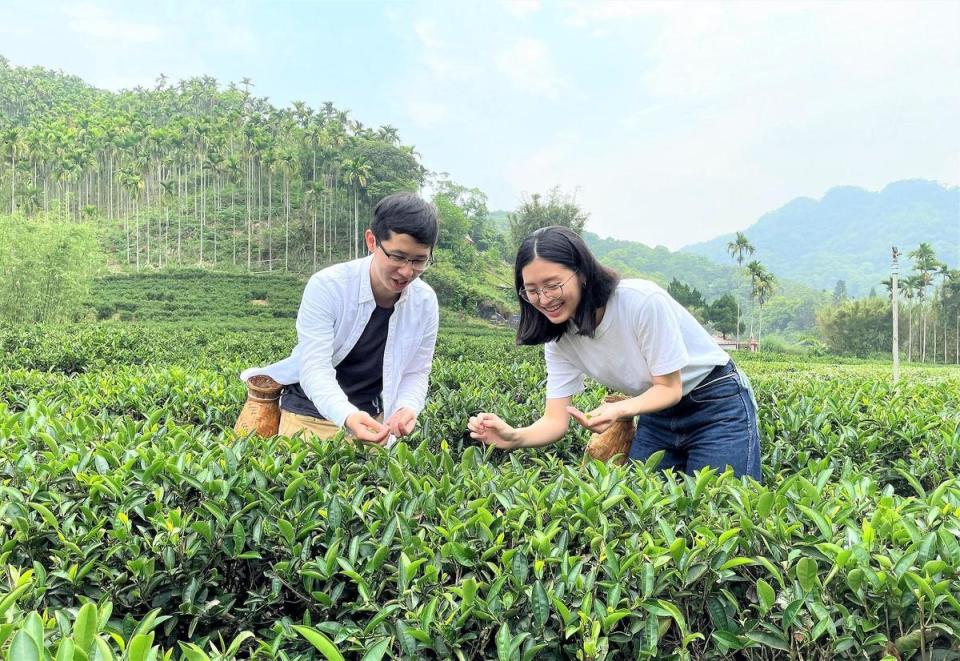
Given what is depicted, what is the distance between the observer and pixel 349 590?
1.58m

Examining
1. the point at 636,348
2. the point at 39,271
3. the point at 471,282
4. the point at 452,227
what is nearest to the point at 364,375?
the point at 636,348

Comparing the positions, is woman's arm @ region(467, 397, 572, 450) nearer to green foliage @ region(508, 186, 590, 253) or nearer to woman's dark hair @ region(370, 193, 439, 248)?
woman's dark hair @ region(370, 193, 439, 248)

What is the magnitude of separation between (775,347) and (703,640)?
3492 cm

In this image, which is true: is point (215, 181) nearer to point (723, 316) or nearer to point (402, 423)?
point (723, 316)

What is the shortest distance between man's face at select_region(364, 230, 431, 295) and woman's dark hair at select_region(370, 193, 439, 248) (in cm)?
2

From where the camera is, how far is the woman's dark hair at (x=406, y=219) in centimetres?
210

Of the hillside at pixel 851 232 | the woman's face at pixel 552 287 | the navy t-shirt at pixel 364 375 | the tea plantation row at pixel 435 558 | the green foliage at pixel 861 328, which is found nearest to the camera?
the tea plantation row at pixel 435 558

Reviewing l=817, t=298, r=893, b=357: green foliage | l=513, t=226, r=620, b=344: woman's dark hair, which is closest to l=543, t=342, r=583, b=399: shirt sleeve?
l=513, t=226, r=620, b=344: woman's dark hair

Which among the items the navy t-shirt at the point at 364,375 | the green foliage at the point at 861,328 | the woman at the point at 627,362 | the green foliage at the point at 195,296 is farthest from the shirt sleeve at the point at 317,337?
the green foliage at the point at 861,328

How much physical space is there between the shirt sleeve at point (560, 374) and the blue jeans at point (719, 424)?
0.33 metres

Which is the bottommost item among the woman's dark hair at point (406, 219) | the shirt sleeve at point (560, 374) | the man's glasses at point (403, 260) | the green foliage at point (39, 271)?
the shirt sleeve at point (560, 374)

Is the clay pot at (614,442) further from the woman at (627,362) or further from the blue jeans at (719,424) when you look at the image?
the blue jeans at (719,424)

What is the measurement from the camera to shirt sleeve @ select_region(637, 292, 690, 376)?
196cm

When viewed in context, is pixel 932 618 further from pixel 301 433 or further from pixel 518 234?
pixel 518 234
